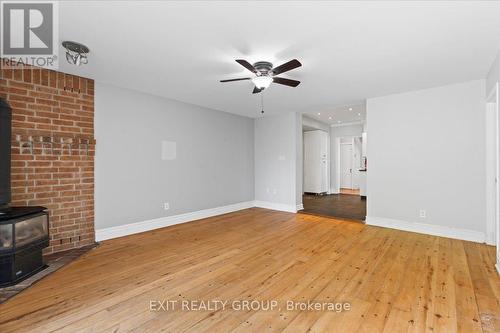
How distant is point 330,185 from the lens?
29.1 feet

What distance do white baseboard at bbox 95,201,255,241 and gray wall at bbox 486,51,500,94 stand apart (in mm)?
5070

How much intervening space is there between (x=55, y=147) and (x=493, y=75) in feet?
19.5

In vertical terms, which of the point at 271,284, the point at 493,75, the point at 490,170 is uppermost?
the point at 493,75

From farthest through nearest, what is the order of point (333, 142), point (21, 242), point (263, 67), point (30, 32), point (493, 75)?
point (333, 142), point (493, 75), point (263, 67), point (21, 242), point (30, 32)

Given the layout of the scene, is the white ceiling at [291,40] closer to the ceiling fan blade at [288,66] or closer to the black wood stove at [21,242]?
the ceiling fan blade at [288,66]

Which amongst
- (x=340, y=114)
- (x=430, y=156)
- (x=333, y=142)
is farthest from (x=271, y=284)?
(x=333, y=142)

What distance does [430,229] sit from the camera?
13.0 feet

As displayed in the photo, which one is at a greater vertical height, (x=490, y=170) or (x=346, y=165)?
(x=346, y=165)

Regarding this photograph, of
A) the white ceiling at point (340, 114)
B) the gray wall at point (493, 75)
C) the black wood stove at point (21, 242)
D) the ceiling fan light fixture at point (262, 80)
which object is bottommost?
the black wood stove at point (21, 242)

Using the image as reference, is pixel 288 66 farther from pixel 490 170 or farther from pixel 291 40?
pixel 490 170

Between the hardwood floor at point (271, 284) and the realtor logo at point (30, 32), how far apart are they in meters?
2.52

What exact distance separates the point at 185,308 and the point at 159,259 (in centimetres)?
119

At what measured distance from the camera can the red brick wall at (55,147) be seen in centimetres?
295

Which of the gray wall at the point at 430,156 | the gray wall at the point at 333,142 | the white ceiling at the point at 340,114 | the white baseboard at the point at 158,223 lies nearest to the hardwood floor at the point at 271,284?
the white baseboard at the point at 158,223
